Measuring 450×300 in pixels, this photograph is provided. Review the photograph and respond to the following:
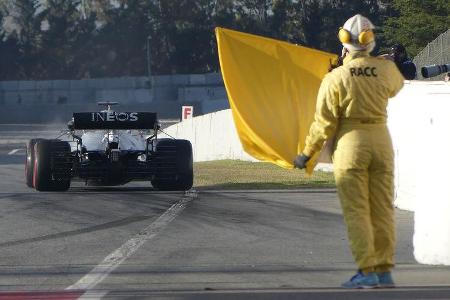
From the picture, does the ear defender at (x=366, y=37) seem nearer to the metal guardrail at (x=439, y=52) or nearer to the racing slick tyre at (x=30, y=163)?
the racing slick tyre at (x=30, y=163)

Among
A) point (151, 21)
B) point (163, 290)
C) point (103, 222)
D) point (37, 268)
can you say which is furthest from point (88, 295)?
point (151, 21)

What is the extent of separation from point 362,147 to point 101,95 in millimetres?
75577

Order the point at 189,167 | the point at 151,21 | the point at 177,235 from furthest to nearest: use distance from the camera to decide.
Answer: the point at 151,21, the point at 189,167, the point at 177,235

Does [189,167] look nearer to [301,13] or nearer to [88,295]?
[88,295]

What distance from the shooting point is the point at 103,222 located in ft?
45.6

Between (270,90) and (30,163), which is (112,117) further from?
(270,90)

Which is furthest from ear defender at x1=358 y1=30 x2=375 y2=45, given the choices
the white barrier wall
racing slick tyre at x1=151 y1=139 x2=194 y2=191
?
the white barrier wall

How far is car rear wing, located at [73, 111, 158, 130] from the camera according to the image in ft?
65.6

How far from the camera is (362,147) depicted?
8.71 m

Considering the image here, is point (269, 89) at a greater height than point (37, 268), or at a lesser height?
greater

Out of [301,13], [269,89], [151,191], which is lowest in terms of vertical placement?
[151,191]

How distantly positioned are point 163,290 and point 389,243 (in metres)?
1.62

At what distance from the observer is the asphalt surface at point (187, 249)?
8.70 metres

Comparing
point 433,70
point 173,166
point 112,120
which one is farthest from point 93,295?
point 112,120
